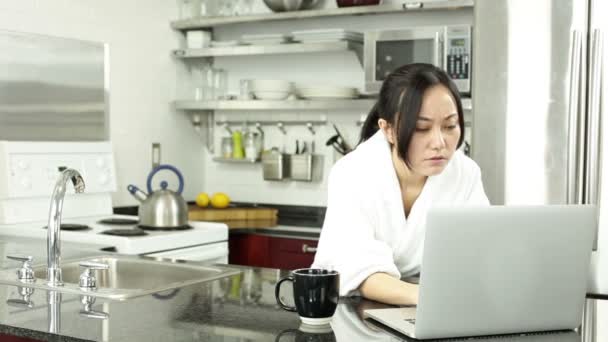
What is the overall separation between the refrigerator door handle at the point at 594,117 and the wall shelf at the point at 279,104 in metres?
1.26

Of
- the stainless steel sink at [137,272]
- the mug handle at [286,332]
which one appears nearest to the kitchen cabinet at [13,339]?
the stainless steel sink at [137,272]

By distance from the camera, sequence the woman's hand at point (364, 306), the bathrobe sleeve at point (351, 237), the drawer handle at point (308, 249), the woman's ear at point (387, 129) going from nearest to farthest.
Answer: the woman's hand at point (364, 306), the bathrobe sleeve at point (351, 237), the woman's ear at point (387, 129), the drawer handle at point (308, 249)

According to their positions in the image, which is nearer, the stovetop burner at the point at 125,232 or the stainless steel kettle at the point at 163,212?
the stovetop burner at the point at 125,232

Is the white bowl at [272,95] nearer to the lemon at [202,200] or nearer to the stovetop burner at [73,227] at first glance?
the lemon at [202,200]

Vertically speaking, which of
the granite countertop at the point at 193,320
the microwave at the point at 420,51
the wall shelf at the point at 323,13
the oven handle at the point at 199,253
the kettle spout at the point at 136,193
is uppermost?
the wall shelf at the point at 323,13

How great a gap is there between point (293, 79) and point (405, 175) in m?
2.75

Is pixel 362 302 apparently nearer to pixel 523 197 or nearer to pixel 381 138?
pixel 381 138

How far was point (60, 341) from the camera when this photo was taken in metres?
1.51

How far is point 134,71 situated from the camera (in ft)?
14.9

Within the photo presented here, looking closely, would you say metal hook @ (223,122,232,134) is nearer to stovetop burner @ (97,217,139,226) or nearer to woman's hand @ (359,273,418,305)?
stovetop burner @ (97,217,139,226)

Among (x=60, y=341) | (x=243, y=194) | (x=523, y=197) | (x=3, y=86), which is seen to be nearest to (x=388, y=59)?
(x=523, y=197)

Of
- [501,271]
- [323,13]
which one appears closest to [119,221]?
[323,13]

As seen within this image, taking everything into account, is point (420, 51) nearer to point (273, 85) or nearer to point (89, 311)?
point (273, 85)

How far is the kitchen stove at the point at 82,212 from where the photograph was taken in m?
3.40
